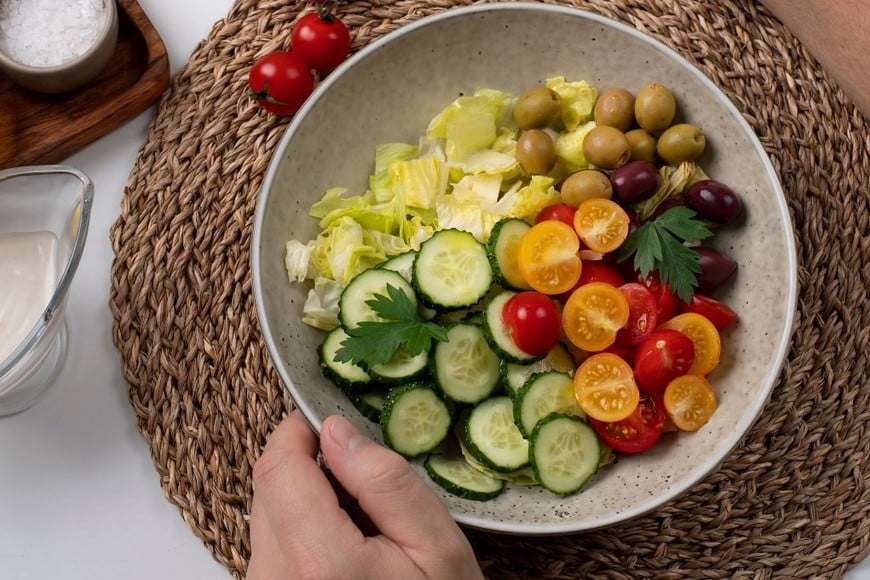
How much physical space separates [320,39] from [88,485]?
1.25 metres

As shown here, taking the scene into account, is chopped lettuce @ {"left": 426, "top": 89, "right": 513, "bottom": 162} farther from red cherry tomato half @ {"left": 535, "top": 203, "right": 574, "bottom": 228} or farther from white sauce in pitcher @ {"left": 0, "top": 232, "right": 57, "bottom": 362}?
white sauce in pitcher @ {"left": 0, "top": 232, "right": 57, "bottom": 362}

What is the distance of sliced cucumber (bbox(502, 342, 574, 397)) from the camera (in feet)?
6.47

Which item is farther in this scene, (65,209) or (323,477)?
(65,209)

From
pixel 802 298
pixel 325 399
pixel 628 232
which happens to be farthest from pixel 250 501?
pixel 802 298

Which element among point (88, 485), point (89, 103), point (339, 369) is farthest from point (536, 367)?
point (89, 103)

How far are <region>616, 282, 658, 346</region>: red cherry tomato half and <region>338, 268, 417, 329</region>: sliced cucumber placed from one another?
1.54 ft

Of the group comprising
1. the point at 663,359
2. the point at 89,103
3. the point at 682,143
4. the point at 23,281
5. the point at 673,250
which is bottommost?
→ the point at 23,281

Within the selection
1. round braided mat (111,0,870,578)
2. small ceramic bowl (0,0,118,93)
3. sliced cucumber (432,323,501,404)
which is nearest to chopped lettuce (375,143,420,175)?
round braided mat (111,0,870,578)

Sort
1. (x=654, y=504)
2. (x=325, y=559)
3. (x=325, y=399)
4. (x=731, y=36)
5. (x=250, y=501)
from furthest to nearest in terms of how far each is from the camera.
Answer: (x=731, y=36) < (x=250, y=501) < (x=325, y=399) < (x=654, y=504) < (x=325, y=559)

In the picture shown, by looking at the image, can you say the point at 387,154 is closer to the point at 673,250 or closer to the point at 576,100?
the point at 576,100

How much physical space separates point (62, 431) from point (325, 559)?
1041 mm

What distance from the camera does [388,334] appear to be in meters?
1.92

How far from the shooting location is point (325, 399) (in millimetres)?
2023

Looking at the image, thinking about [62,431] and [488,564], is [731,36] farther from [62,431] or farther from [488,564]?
[62,431]
